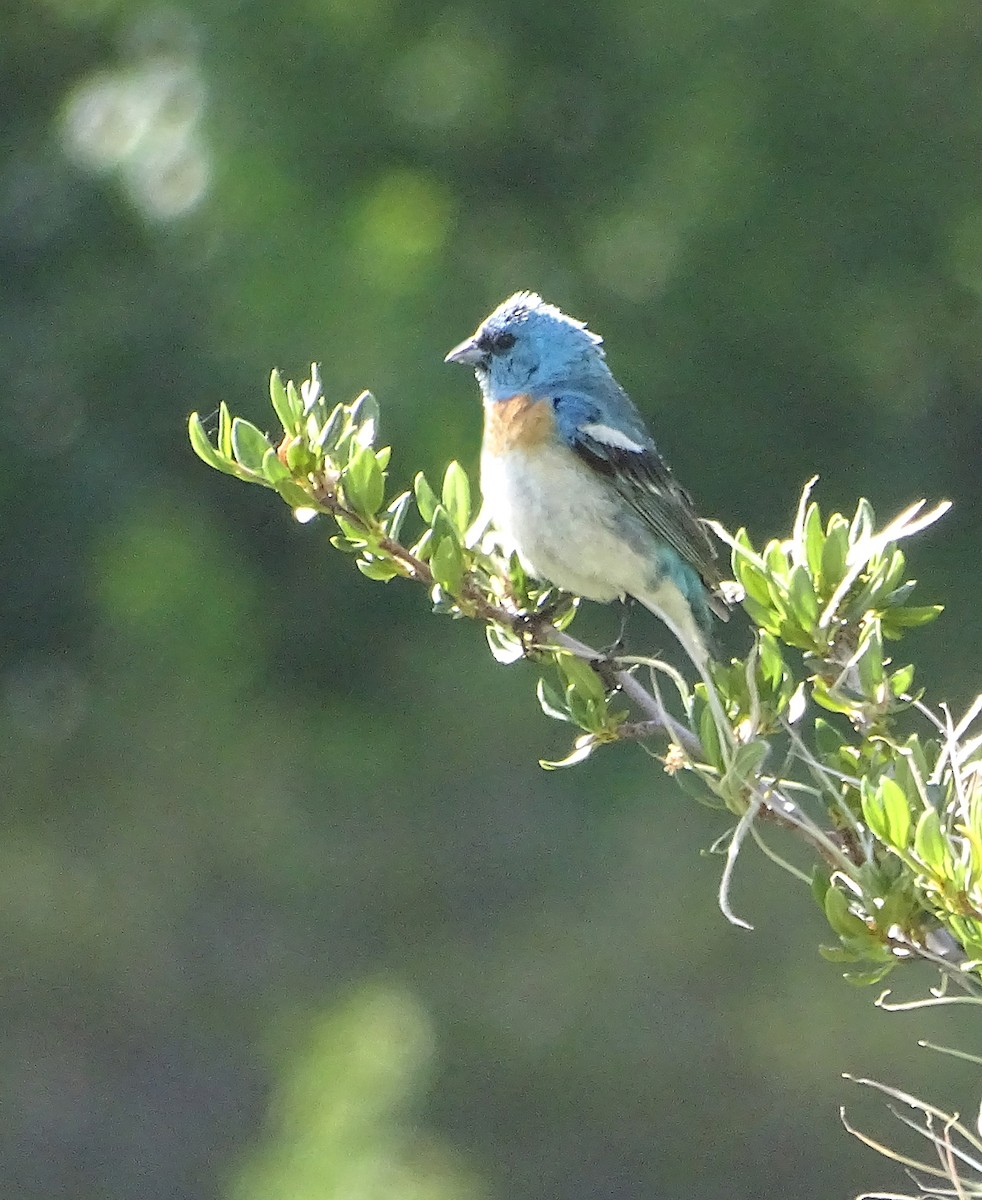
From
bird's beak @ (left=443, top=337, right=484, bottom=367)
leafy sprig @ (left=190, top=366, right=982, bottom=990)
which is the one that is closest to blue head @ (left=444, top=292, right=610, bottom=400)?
bird's beak @ (left=443, top=337, right=484, bottom=367)

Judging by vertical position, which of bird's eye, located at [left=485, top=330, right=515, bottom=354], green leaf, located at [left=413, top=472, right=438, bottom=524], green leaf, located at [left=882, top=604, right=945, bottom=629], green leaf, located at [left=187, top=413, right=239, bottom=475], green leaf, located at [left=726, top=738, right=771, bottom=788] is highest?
green leaf, located at [left=882, top=604, right=945, bottom=629]

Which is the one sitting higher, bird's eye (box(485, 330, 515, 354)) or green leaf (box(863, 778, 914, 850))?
green leaf (box(863, 778, 914, 850))

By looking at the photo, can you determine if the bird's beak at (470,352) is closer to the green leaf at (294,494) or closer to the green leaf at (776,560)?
the green leaf at (294,494)

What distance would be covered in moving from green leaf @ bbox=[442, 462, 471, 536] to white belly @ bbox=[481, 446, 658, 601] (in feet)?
3.02

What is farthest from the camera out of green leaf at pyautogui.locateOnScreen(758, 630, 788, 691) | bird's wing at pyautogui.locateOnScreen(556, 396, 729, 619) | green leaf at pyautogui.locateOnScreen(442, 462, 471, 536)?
bird's wing at pyautogui.locateOnScreen(556, 396, 729, 619)

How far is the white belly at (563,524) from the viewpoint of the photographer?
2396 mm

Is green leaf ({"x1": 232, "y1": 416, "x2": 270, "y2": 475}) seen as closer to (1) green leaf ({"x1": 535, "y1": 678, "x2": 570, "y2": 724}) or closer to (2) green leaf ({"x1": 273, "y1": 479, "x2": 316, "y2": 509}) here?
(2) green leaf ({"x1": 273, "y1": 479, "x2": 316, "y2": 509})

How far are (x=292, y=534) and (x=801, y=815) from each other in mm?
4000

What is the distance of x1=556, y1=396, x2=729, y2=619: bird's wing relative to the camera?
2523mm

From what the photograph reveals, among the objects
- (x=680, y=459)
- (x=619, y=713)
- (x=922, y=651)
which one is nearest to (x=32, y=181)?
(x=680, y=459)

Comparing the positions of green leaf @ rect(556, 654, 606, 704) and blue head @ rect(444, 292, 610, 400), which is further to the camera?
blue head @ rect(444, 292, 610, 400)

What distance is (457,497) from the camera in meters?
1.42

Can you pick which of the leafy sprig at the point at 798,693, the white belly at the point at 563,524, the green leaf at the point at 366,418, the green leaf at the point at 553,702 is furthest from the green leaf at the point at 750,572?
the white belly at the point at 563,524

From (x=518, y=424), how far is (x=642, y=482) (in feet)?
0.67
